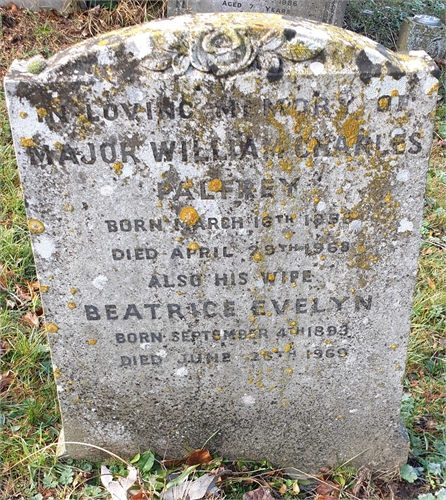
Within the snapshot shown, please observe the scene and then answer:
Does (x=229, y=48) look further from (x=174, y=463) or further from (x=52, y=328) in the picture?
(x=174, y=463)

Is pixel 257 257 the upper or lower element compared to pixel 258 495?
upper

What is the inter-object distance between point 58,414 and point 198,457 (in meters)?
0.74

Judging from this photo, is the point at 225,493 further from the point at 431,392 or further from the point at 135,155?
the point at 135,155

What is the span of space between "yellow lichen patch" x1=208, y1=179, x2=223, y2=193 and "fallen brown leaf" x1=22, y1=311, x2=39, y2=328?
5.89 ft

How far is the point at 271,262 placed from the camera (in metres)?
2.09

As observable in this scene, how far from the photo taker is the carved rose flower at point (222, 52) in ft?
5.59

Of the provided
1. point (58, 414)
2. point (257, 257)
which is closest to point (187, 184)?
point (257, 257)

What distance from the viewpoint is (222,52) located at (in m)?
1.72

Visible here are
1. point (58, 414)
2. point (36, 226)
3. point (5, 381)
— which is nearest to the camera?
point (36, 226)

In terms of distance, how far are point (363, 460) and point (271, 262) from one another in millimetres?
1121

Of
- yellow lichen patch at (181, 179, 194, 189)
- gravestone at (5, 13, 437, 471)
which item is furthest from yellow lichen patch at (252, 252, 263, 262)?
yellow lichen patch at (181, 179, 194, 189)

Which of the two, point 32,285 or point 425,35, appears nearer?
point 32,285

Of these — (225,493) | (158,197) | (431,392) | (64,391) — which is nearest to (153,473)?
(225,493)

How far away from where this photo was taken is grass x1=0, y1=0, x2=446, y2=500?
2.45 m
